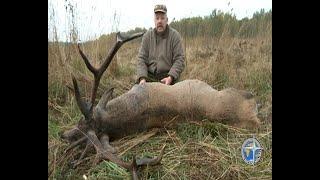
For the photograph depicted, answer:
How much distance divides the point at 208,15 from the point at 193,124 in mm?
767

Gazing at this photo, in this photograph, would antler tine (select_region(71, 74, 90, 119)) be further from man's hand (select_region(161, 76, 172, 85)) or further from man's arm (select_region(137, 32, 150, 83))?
man's hand (select_region(161, 76, 172, 85))

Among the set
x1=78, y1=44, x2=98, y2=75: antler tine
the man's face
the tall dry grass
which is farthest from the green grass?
the man's face

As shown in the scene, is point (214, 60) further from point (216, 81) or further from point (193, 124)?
point (193, 124)

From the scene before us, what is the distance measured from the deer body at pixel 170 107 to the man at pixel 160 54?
7cm

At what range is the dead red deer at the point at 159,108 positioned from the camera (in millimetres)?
4484

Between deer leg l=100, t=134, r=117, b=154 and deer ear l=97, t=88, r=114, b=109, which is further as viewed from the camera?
deer ear l=97, t=88, r=114, b=109

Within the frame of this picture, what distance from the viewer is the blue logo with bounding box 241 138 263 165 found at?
4.39 metres

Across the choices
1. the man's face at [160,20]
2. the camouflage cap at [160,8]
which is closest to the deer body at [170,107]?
the man's face at [160,20]

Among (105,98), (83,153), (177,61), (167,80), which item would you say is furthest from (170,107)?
(83,153)

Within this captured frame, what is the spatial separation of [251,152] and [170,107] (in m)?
0.64

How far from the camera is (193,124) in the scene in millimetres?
4492

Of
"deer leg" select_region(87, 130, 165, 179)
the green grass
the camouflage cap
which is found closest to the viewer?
"deer leg" select_region(87, 130, 165, 179)

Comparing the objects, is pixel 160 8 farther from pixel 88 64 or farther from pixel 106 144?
pixel 106 144

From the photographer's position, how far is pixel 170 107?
14.8 ft
